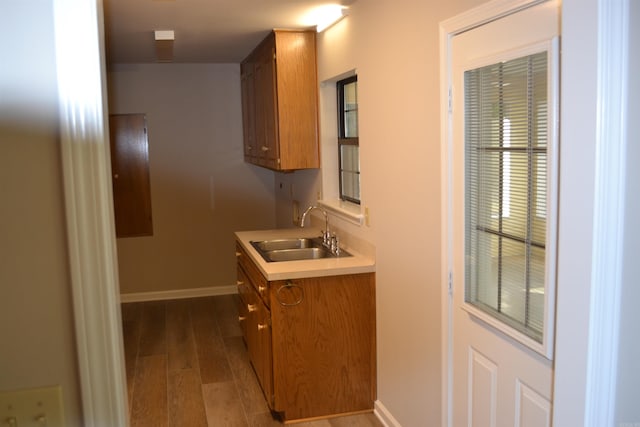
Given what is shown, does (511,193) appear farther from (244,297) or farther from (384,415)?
(244,297)

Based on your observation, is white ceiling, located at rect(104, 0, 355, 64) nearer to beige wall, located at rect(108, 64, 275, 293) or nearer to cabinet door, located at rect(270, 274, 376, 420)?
beige wall, located at rect(108, 64, 275, 293)

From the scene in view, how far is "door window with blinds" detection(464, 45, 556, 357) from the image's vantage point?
1936mm

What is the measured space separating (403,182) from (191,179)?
375 cm

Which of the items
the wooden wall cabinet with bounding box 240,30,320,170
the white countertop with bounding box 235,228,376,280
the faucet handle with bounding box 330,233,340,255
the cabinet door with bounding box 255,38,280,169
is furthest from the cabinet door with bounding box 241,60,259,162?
the white countertop with bounding box 235,228,376,280

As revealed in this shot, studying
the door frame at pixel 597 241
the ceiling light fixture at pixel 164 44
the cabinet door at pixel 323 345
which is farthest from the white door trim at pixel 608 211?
the ceiling light fixture at pixel 164 44

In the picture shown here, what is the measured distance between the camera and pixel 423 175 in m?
2.83

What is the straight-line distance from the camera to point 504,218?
7.24 feet

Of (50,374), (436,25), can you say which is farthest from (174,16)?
(50,374)

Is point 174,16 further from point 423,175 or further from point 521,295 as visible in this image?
point 521,295

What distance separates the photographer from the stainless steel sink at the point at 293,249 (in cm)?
423

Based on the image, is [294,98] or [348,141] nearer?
[348,141]

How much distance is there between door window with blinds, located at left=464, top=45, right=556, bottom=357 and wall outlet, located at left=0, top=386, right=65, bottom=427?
1.45 metres

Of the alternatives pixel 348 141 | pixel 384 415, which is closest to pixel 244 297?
pixel 348 141

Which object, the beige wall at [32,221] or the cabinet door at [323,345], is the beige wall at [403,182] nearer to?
the cabinet door at [323,345]
